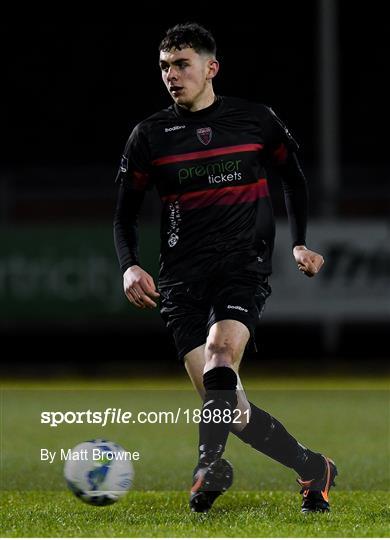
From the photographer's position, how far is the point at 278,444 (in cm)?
576

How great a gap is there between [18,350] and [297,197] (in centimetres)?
1375

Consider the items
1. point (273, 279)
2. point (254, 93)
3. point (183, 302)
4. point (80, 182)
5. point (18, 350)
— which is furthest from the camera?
point (254, 93)

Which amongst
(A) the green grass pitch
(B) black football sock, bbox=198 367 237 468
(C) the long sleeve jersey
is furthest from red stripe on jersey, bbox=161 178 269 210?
(A) the green grass pitch

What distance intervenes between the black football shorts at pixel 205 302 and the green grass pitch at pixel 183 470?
80cm

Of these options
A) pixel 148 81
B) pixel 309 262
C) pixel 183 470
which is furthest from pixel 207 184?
pixel 148 81

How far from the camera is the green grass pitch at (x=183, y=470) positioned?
534 centimetres

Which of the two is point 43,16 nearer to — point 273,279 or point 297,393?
point 273,279

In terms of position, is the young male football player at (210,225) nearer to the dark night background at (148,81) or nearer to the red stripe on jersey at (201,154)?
the red stripe on jersey at (201,154)

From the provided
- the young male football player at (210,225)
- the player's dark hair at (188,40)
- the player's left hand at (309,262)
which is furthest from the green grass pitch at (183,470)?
the player's dark hair at (188,40)

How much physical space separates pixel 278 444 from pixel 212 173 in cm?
127

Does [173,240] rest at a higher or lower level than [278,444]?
higher

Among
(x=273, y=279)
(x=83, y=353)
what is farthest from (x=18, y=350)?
(x=273, y=279)

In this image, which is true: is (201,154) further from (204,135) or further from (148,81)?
(148,81)

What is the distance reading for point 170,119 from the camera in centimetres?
592
